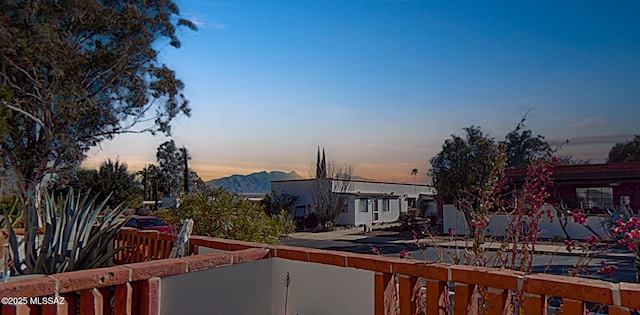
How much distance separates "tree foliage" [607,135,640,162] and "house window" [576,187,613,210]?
574cm

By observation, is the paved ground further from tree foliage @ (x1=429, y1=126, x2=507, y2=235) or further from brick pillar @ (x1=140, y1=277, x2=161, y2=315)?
brick pillar @ (x1=140, y1=277, x2=161, y2=315)

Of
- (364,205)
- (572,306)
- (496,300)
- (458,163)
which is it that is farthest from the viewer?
(364,205)

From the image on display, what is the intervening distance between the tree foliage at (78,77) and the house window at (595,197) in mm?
20724

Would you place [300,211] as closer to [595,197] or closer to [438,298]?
[595,197]

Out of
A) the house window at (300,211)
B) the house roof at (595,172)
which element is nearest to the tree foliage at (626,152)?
the house roof at (595,172)

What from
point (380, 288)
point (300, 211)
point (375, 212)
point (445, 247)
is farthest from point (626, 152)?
point (380, 288)

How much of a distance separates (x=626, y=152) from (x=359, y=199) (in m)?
16.2

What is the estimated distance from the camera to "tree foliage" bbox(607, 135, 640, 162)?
86.7 ft

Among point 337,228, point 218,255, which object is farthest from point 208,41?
point 337,228

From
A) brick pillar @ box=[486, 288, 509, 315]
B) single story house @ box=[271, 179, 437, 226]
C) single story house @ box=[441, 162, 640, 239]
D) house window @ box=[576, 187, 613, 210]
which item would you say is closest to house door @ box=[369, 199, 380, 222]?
single story house @ box=[271, 179, 437, 226]

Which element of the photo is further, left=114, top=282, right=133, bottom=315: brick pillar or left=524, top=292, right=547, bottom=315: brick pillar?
left=114, top=282, right=133, bottom=315: brick pillar

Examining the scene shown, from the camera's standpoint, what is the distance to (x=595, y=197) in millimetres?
21812

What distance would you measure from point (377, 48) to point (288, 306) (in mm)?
9493

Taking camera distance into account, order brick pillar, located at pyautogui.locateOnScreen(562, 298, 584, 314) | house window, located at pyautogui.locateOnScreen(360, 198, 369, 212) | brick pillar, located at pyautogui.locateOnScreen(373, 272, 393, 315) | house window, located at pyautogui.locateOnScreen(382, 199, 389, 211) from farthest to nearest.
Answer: house window, located at pyautogui.locateOnScreen(382, 199, 389, 211), house window, located at pyautogui.locateOnScreen(360, 198, 369, 212), brick pillar, located at pyautogui.locateOnScreen(373, 272, 393, 315), brick pillar, located at pyautogui.locateOnScreen(562, 298, 584, 314)
